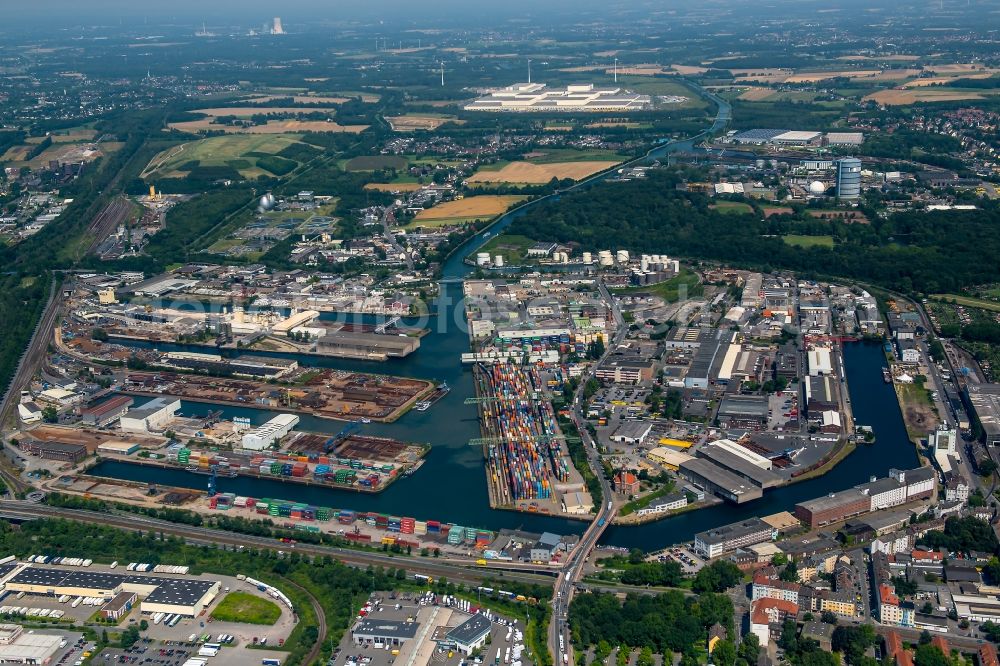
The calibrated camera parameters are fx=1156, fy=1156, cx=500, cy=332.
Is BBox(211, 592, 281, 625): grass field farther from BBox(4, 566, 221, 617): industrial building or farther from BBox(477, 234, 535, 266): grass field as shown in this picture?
BBox(477, 234, 535, 266): grass field

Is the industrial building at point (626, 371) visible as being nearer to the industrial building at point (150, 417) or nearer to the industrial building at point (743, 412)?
the industrial building at point (743, 412)

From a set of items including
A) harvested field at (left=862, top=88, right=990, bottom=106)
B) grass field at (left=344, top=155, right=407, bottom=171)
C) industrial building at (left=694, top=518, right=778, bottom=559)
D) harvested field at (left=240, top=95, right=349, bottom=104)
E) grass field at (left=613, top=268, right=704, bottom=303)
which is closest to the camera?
industrial building at (left=694, top=518, right=778, bottom=559)

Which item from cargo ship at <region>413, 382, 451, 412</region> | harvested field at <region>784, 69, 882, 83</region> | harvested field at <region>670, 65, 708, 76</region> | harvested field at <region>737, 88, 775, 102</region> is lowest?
cargo ship at <region>413, 382, 451, 412</region>

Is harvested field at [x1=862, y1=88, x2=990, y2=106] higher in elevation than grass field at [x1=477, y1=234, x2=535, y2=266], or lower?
higher

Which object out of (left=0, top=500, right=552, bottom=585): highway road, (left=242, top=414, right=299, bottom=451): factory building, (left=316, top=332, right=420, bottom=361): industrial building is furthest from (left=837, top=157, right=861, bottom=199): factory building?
(left=0, top=500, right=552, bottom=585): highway road

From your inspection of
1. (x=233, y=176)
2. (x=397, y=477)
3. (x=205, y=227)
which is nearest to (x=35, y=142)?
(x=233, y=176)

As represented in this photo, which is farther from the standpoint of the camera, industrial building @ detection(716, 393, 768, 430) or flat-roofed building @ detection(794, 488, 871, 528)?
industrial building @ detection(716, 393, 768, 430)
